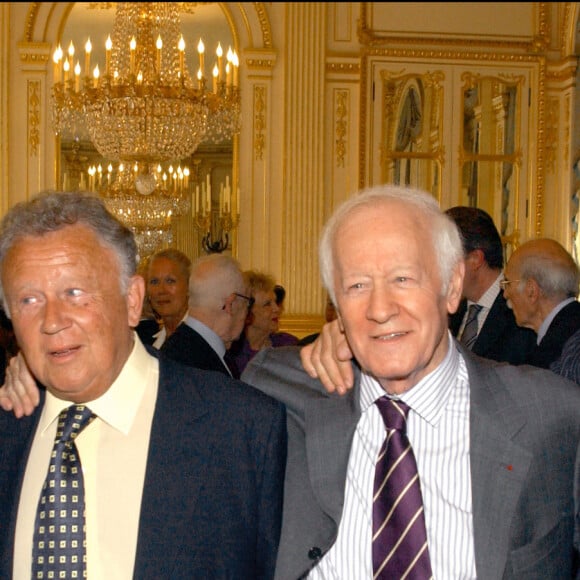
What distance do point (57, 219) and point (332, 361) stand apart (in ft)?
2.25

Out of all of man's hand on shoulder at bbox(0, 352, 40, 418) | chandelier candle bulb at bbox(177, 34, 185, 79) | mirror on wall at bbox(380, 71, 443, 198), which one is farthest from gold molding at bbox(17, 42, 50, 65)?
man's hand on shoulder at bbox(0, 352, 40, 418)

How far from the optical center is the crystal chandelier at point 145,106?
7.34 meters

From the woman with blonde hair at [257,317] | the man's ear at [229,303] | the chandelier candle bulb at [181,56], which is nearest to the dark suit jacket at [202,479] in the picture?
the man's ear at [229,303]

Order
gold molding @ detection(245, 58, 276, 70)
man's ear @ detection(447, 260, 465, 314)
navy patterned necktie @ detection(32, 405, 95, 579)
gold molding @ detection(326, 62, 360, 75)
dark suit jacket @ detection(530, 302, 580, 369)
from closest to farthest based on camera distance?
navy patterned necktie @ detection(32, 405, 95, 579)
man's ear @ detection(447, 260, 465, 314)
dark suit jacket @ detection(530, 302, 580, 369)
gold molding @ detection(245, 58, 276, 70)
gold molding @ detection(326, 62, 360, 75)

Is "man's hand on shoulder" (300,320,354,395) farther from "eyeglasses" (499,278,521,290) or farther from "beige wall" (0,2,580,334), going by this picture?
"beige wall" (0,2,580,334)

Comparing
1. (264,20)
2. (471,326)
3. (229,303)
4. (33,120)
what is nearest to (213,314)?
(229,303)

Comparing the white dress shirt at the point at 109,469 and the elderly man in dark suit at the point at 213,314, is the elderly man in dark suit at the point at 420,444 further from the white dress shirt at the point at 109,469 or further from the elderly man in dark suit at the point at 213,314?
the elderly man in dark suit at the point at 213,314

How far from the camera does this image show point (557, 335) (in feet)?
13.4

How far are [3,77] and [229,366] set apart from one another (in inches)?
208

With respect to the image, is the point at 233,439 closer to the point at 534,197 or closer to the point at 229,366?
the point at 229,366

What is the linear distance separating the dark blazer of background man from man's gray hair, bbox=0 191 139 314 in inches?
88.1

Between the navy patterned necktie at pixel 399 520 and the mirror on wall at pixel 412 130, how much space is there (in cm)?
728

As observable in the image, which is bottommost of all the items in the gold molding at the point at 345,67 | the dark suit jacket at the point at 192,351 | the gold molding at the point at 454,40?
the dark suit jacket at the point at 192,351

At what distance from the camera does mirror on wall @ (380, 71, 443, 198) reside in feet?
30.6
